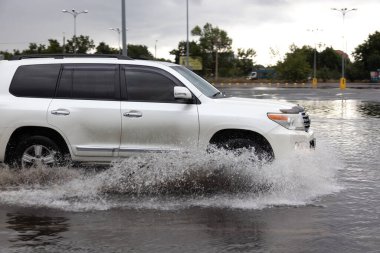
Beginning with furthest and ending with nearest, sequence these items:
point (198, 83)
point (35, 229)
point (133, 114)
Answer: point (198, 83) → point (133, 114) → point (35, 229)

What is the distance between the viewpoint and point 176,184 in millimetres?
7684

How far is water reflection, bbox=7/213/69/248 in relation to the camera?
553cm

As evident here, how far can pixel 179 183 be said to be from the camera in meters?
7.69

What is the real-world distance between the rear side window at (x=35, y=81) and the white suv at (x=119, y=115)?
1cm

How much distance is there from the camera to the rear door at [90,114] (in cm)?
798

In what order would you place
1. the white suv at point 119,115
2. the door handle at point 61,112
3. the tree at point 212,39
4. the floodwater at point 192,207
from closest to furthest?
the floodwater at point 192,207 → the white suv at point 119,115 → the door handle at point 61,112 → the tree at point 212,39

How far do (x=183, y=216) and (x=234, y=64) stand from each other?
377 ft

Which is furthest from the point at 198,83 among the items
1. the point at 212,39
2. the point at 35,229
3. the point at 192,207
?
the point at 212,39

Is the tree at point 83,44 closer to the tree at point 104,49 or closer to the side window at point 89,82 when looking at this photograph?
the tree at point 104,49

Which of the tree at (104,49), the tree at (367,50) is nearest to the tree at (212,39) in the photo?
the tree at (104,49)

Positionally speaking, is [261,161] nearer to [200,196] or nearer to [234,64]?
[200,196]

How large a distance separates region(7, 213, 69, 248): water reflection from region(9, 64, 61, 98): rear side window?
2243 mm

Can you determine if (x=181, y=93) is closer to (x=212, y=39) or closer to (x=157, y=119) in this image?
(x=157, y=119)

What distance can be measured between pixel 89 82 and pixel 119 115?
0.73 m
